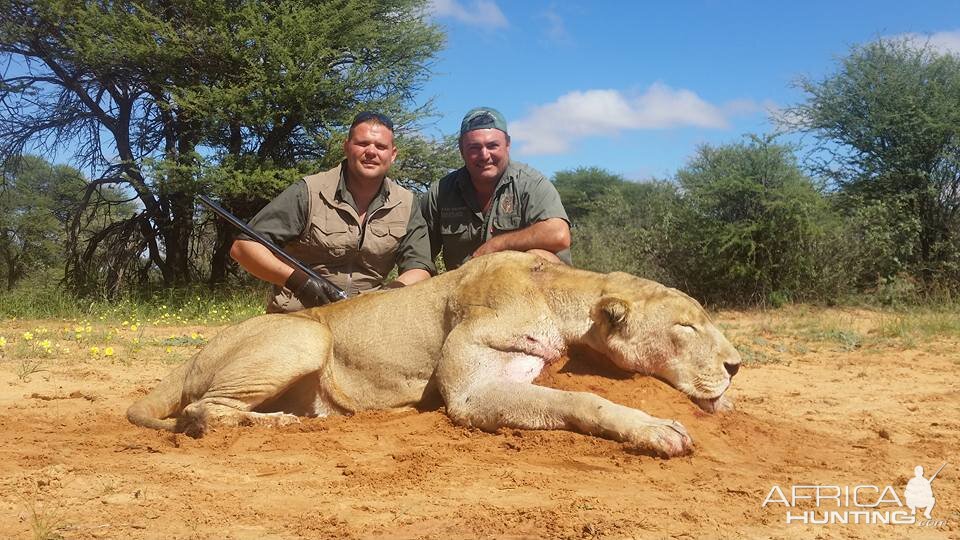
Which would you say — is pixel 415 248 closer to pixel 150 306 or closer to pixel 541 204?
pixel 541 204

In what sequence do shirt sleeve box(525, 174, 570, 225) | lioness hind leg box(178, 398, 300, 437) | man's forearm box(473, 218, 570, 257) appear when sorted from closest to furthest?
lioness hind leg box(178, 398, 300, 437) → man's forearm box(473, 218, 570, 257) → shirt sleeve box(525, 174, 570, 225)

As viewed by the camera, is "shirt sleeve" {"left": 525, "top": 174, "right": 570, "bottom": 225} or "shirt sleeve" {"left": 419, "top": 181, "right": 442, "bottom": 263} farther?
"shirt sleeve" {"left": 419, "top": 181, "right": 442, "bottom": 263}

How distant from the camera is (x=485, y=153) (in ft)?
21.1

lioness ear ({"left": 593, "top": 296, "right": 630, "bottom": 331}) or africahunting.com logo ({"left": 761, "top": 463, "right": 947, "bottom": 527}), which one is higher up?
lioness ear ({"left": 593, "top": 296, "right": 630, "bottom": 331})

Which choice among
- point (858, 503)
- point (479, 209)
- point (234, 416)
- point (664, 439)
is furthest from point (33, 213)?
point (858, 503)

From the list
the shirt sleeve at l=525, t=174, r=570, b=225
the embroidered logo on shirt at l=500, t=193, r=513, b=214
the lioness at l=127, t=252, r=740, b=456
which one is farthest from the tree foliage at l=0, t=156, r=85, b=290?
the lioness at l=127, t=252, r=740, b=456

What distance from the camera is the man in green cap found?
253 inches

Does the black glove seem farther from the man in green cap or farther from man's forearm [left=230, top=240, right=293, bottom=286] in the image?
the man in green cap

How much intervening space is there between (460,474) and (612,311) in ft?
4.12

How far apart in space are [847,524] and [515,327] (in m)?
1.94

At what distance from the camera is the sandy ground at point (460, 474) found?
3.04 m

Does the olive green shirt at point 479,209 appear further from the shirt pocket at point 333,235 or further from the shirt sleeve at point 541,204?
the shirt pocket at point 333,235

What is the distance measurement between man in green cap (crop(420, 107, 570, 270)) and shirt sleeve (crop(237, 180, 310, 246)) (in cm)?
103

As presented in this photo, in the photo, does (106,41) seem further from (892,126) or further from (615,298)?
(892,126)
